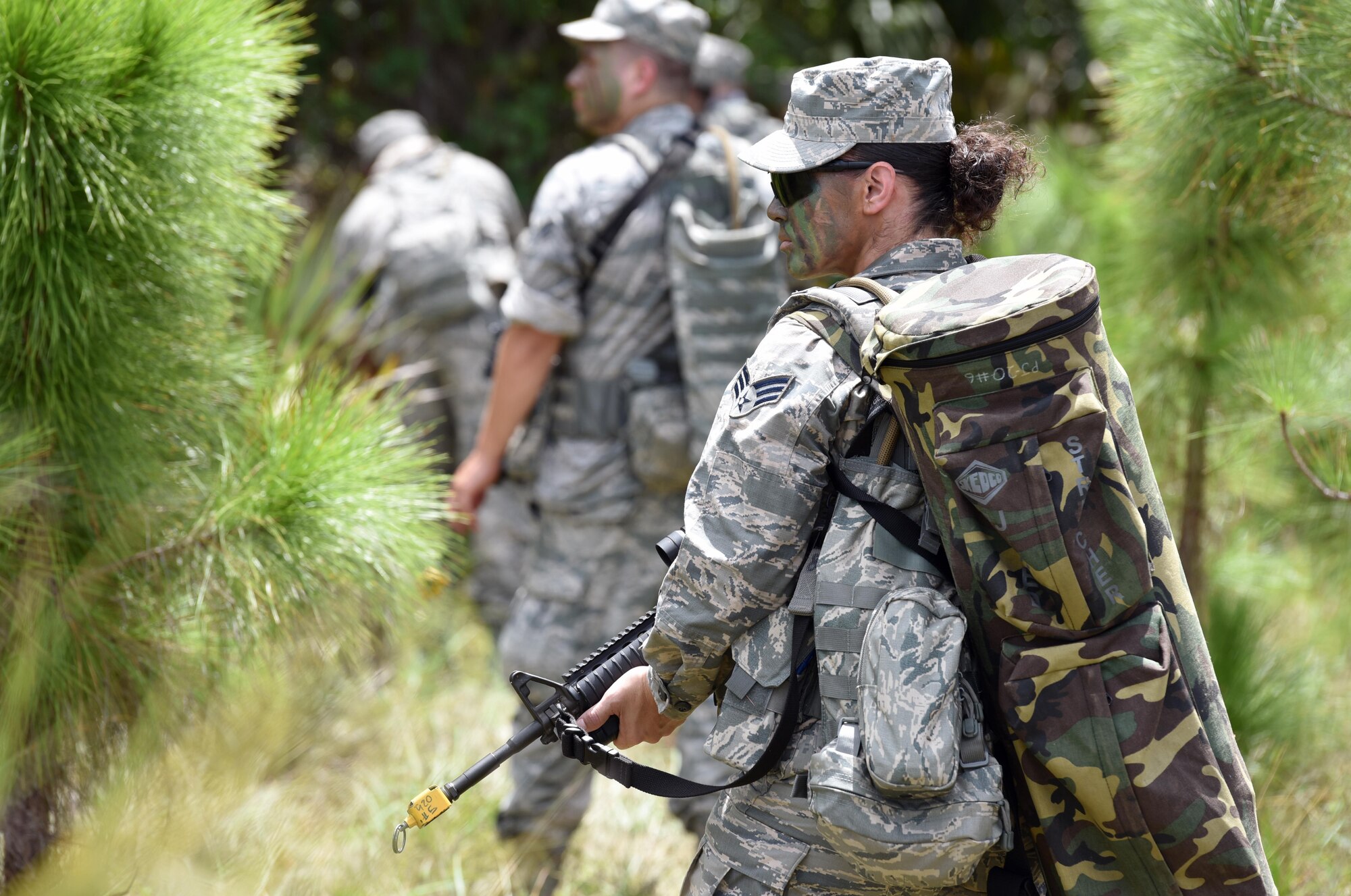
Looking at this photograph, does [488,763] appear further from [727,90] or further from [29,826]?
[727,90]

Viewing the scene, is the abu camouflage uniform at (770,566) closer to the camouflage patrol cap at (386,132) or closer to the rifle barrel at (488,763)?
the rifle barrel at (488,763)

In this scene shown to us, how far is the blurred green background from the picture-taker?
74.4 inches

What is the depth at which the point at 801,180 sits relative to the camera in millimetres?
1579

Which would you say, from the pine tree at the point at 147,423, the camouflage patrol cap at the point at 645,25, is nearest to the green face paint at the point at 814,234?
the pine tree at the point at 147,423

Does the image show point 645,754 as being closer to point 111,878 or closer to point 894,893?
point 111,878

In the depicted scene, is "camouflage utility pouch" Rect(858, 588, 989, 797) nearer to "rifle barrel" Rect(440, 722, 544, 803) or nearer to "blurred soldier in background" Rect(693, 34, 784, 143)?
"rifle barrel" Rect(440, 722, 544, 803)

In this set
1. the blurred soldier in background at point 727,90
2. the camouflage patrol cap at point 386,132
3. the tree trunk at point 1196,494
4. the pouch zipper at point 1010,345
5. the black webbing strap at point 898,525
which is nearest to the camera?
the pouch zipper at point 1010,345

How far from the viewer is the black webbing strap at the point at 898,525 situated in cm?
138

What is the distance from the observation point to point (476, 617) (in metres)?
4.83

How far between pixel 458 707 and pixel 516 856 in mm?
1254

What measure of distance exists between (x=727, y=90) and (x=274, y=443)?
388 cm

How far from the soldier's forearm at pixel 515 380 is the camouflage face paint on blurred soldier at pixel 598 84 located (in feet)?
1.85

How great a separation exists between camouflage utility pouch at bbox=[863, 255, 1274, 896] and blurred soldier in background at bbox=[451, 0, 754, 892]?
151 centimetres

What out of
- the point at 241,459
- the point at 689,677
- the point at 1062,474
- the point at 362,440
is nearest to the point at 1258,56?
the point at 1062,474
